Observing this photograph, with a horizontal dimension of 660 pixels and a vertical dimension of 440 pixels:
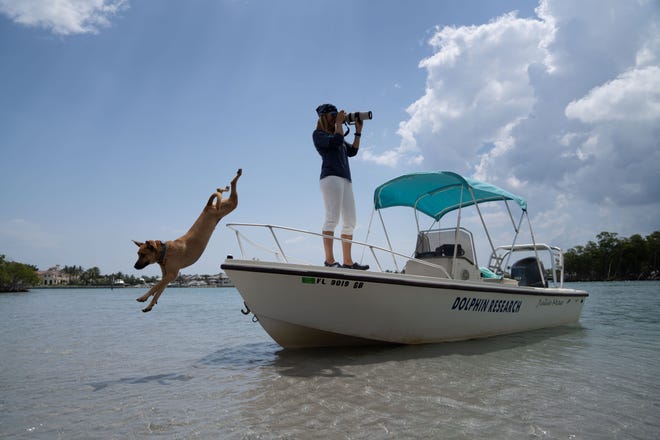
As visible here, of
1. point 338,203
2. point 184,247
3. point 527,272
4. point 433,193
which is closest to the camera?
point 184,247

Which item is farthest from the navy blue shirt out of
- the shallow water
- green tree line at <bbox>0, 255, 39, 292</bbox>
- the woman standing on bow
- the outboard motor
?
green tree line at <bbox>0, 255, 39, 292</bbox>

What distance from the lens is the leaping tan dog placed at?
4.25 meters

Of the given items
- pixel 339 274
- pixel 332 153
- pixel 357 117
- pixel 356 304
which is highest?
pixel 357 117

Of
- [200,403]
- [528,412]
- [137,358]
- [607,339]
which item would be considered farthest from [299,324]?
[607,339]

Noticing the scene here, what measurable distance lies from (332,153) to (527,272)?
731cm

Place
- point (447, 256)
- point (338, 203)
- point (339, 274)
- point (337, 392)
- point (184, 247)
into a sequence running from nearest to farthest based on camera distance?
1. point (337, 392)
2. point (184, 247)
3. point (339, 274)
4. point (338, 203)
5. point (447, 256)

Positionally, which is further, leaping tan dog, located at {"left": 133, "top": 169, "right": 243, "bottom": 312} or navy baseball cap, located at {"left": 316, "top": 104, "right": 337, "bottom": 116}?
navy baseball cap, located at {"left": 316, "top": 104, "right": 337, "bottom": 116}

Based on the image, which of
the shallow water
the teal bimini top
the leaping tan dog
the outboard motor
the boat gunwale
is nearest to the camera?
the shallow water

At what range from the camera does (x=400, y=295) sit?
590 cm

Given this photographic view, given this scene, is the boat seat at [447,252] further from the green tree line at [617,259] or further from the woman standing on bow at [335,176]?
the green tree line at [617,259]

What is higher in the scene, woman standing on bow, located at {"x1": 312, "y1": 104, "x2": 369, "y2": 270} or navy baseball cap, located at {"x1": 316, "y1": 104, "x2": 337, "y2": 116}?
navy baseball cap, located at {"x1": 316, "y1": 104, "x2": 337, "y2": 116}

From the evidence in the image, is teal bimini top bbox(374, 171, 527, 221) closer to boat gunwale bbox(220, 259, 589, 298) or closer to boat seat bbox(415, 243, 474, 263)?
boat seat bbox(415, 243, 474, 263)

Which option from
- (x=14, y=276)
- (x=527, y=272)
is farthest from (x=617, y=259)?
(x=14, y=276)

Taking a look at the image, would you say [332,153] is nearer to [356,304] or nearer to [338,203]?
[338,203]
